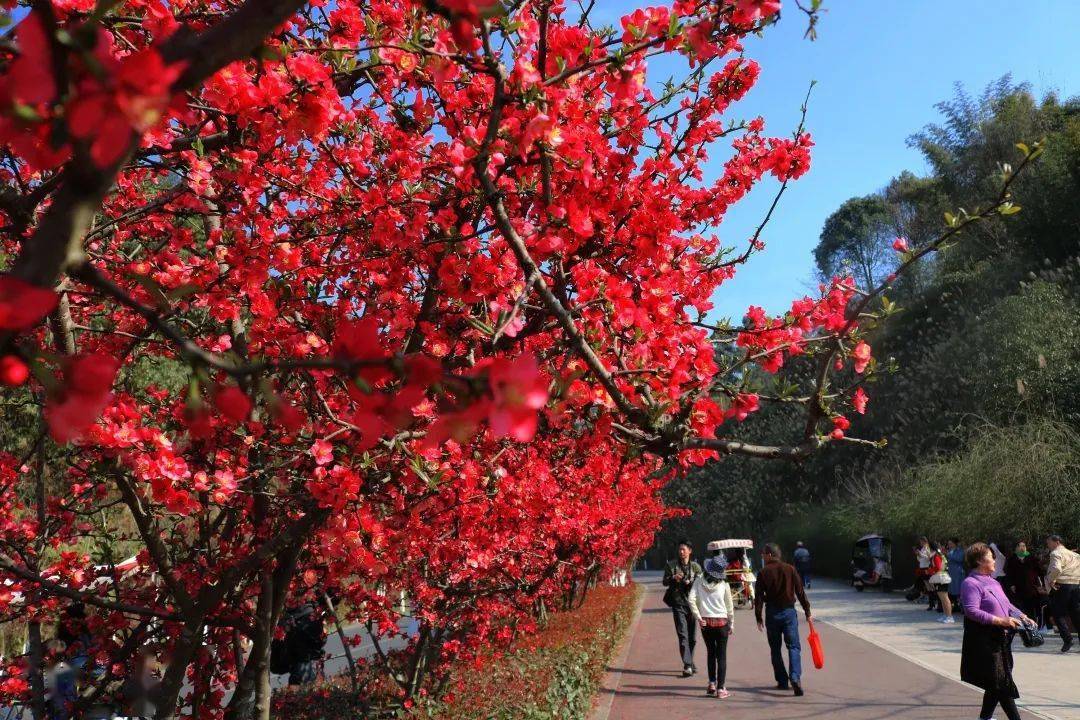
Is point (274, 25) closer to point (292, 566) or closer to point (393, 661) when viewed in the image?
point (292, 566)

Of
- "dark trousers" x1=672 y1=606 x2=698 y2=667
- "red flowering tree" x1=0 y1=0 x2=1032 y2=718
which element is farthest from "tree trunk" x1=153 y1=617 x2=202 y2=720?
"dark trousers" x1=672 y1=606 x2=698 y2=667

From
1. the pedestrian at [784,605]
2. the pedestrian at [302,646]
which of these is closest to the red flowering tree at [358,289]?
the pedestrian at [302,646]

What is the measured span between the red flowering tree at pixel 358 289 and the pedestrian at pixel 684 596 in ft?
15.7

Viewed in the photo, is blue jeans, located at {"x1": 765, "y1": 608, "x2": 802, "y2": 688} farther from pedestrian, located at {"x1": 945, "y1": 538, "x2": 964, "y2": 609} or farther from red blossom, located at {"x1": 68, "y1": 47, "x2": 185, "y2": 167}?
red blossom, located at {"x1": 68, "y1": 47, "x2": 185, "y2": 167}

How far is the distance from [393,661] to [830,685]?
16.4 ft

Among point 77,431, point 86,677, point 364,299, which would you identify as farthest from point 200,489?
point 77,431

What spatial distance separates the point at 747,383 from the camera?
175 inches

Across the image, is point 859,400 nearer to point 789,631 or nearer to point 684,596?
point 789,631

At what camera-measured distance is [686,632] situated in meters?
12.0

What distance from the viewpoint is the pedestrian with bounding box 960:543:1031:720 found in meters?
6.67

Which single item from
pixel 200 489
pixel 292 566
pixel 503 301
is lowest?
pixel 292 566

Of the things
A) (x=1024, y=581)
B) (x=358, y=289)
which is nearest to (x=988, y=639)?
(x=358, y=289)

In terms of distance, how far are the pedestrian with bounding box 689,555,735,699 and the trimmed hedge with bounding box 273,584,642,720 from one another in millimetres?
1373

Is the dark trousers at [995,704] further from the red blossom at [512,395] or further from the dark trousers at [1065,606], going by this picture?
the red blossom at [512,395]
